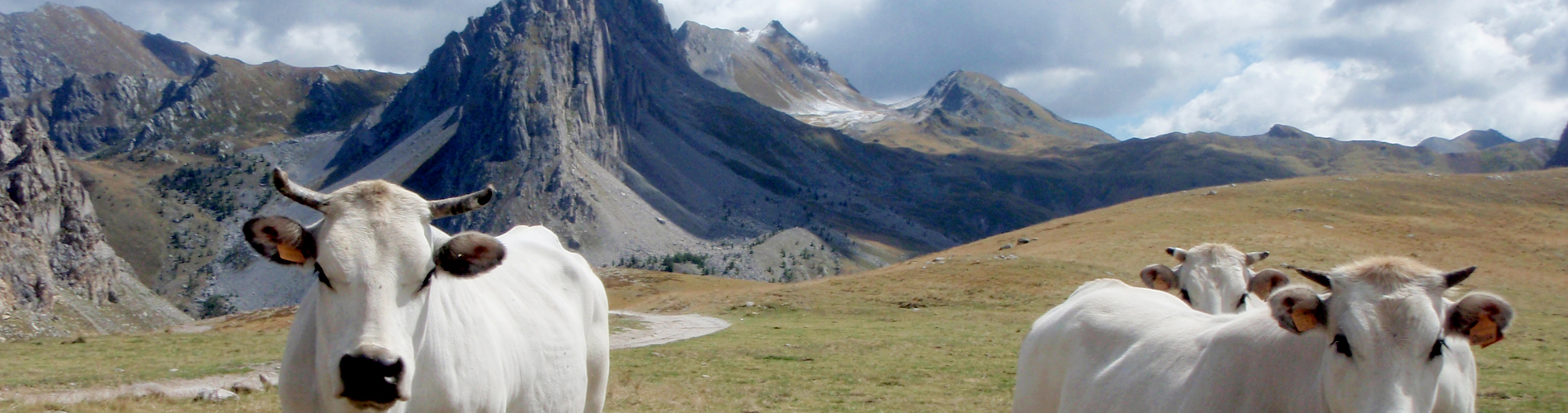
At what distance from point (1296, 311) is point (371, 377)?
191 inches

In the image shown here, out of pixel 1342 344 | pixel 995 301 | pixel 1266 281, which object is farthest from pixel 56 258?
pixel 1342 344

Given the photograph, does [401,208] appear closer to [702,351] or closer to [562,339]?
[562,339]

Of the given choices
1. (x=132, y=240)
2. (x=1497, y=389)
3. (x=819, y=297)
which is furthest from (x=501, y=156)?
(x=1497, y=389)

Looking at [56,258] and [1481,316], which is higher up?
[1481,316]

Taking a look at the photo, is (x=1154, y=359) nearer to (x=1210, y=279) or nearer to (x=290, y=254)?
(x=290, y=254)

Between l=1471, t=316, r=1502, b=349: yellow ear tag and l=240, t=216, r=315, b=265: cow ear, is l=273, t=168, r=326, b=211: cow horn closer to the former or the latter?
l=240, t=216, r=315, b=265: cow ear

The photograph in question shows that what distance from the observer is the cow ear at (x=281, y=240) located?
4621 mm

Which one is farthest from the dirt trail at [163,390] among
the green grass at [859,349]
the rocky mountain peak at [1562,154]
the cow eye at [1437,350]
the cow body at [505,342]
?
the rocky mountain peak at [1562,154]

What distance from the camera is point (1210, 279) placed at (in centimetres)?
1190

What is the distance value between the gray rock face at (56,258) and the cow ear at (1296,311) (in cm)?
6566

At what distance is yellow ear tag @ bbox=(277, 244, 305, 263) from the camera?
4710 mm

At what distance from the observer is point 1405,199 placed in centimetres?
6538

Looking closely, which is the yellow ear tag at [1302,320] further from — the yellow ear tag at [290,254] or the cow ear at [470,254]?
the yellow ear tag at [290,254]

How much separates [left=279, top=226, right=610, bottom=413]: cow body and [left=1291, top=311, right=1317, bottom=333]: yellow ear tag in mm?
4789
